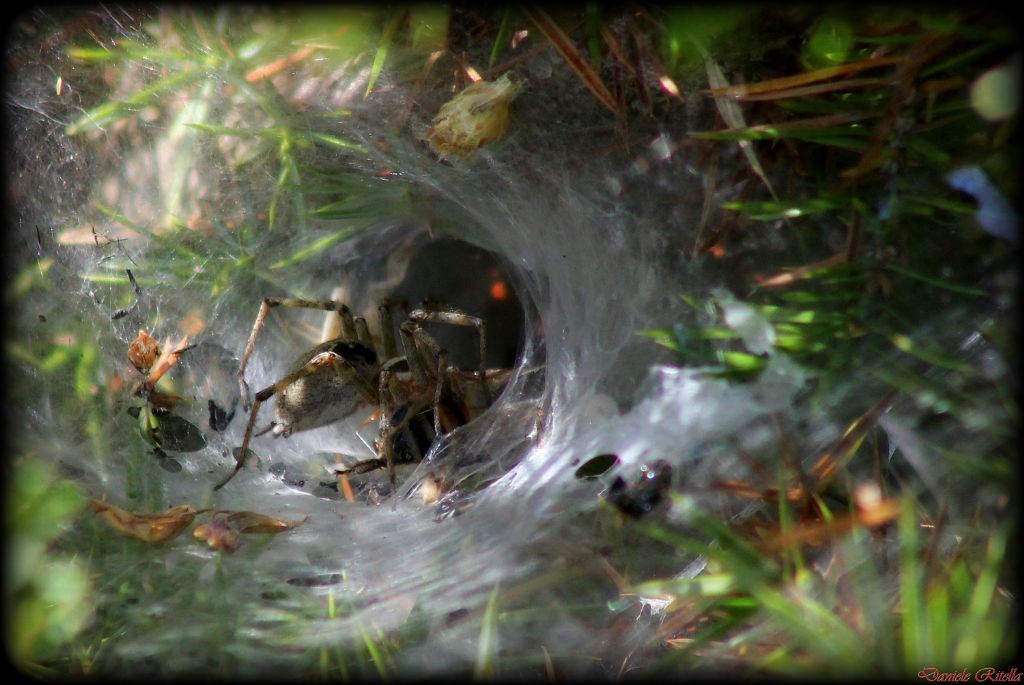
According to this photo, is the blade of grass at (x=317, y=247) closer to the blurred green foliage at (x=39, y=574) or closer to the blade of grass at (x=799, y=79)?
the blurred green foliage at (x=39, y=574)

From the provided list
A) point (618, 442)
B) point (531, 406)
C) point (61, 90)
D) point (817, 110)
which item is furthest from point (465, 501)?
point (61, 90)

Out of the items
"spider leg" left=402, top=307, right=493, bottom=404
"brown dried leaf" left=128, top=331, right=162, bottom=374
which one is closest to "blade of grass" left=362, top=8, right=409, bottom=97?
"spider leg" left=402, top=307, right=493, bottom=404

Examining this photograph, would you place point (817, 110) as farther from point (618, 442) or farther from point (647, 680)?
point (647, 680)

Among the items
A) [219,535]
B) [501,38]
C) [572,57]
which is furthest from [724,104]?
[219,535]

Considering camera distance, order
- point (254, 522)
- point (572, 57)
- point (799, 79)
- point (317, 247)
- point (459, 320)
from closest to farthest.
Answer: point (799, 79)
point (572, 57)
point (254, 522)
point (459, 320)
point (317, 247)

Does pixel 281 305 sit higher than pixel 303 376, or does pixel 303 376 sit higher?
pixel 281 305

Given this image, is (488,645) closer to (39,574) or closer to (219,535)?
(219,535)

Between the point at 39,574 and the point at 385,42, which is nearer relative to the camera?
the point at 39,574
